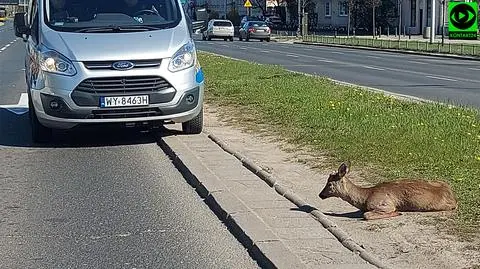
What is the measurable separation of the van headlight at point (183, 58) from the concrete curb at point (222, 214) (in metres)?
1.15

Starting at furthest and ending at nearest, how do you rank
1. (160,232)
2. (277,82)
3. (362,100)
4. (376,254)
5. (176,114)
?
(277,82)
(362,100)
(176,114)
(160,232)
(376,254)

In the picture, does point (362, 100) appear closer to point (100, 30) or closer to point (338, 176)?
point (100, 30)

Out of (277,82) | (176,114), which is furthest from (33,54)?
(277,82)

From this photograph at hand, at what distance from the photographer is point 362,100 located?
16.0 meters

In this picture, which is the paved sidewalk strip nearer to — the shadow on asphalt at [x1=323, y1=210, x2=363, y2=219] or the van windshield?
the shadow on asphalt at [x1=323, y1=210, x2=363, y2=219]

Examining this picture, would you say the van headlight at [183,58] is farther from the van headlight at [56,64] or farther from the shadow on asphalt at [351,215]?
the shadow on asphalt at [351,215]

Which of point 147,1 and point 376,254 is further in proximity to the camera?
point 147,1

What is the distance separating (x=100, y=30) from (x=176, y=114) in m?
1.48

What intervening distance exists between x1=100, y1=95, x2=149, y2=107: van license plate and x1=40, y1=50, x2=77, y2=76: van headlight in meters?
0.51

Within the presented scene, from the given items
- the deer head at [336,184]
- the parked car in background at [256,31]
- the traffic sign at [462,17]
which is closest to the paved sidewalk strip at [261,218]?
the deer head at [336,184]

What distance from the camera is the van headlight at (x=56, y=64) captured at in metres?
11.5

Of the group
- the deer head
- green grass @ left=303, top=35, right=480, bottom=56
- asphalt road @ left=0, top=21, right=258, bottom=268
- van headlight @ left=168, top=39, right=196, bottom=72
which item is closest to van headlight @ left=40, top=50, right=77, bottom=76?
asphalt road @ left=0, top=21, right=258, bottom=268

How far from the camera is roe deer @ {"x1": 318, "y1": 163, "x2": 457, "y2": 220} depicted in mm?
7312

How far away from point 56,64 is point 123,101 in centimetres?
94
